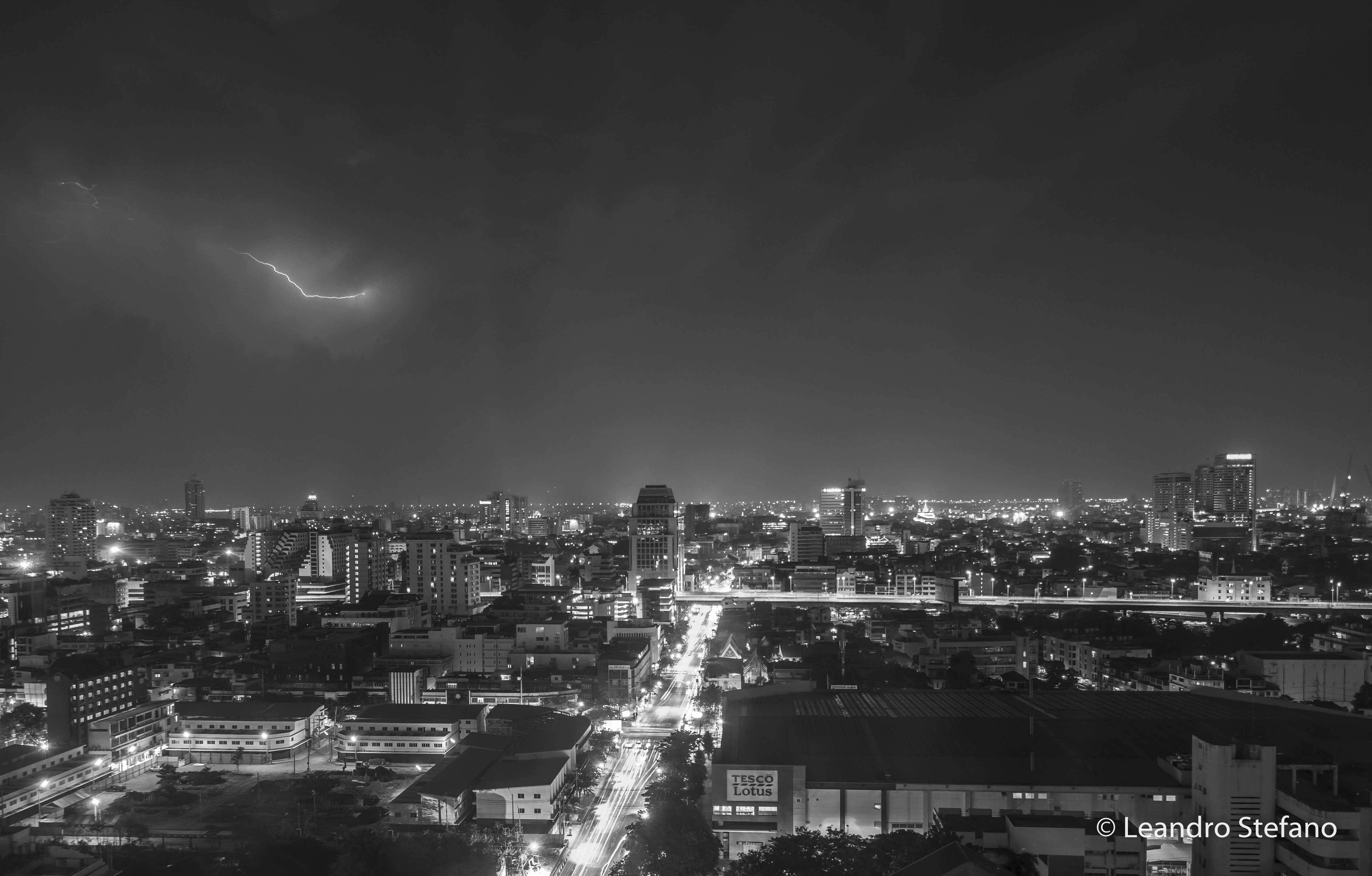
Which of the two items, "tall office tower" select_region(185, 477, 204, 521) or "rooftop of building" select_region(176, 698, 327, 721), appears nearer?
"rooftop of building" select_region(176, 698, 327, 721)

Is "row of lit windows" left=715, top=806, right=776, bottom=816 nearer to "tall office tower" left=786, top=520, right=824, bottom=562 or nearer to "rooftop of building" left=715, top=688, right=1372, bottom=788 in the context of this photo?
"rooftop of building" left=715, top=688, right=1372, bottom=788

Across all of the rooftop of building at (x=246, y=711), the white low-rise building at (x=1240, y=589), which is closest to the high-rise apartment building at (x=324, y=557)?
the rooftop of building at (x=246, y=711)

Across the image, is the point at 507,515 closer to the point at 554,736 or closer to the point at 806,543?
the point at 806,543

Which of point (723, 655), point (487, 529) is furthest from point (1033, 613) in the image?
point (487, 529)

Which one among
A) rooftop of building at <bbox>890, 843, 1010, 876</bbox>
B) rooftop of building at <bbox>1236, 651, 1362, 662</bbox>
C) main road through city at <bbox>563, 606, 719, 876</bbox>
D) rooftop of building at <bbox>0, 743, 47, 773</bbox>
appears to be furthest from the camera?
rooftop of building at <bbox>1236, 651, 1362, 662</bbox>

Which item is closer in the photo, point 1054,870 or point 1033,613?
point 1054,870

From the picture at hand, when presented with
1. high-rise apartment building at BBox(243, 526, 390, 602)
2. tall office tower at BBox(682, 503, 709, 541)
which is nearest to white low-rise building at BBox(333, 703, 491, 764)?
high-rise apartment building at BBox(243, 526, 390, 602)

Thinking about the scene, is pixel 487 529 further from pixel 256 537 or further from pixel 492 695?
pixel 492 695
